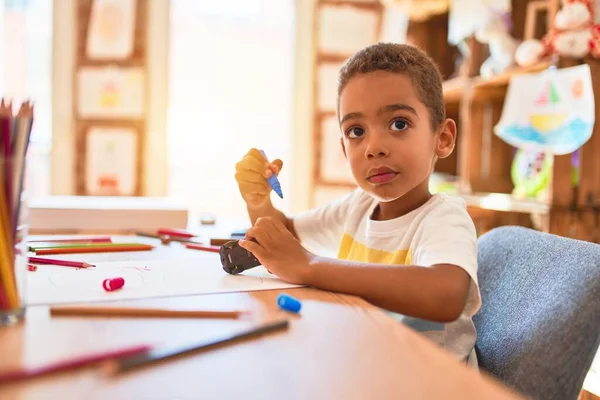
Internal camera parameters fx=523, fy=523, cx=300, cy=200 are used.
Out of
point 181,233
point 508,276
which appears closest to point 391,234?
point 508,276

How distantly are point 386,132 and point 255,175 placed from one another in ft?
0.84

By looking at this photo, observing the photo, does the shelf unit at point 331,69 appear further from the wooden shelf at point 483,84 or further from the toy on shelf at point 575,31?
the toy on shelf at point 575,31

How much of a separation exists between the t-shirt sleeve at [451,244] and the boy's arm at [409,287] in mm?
15

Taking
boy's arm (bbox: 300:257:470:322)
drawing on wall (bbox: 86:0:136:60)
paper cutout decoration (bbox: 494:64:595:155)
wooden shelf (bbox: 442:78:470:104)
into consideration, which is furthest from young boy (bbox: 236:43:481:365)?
drawing on wall (bbox: 86:0:136:60)

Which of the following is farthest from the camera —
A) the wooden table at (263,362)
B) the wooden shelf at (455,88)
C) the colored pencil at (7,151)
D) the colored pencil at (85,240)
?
the wooden shelf at (455,88)

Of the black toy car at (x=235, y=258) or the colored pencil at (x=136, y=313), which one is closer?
the colored pencil at (x=136, y=313)

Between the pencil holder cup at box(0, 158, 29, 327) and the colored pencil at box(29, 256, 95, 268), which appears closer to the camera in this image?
the pencil holder cup at box(0, 158, 29, 327)

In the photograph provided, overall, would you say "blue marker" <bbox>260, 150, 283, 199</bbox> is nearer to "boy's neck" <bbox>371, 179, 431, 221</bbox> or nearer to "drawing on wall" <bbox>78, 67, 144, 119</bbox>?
"boy's neck" <bbox>371, 179, 431, 221</bbox>

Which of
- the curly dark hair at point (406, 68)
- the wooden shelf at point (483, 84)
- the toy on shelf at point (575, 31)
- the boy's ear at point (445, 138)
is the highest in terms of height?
the toy on shelf at point (575, 31)

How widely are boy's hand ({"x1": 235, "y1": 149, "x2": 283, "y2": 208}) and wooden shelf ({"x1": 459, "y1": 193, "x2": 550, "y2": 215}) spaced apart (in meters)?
0.96

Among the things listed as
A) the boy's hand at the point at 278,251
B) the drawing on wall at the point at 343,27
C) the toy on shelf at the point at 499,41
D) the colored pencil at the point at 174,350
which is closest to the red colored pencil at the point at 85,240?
the boy's hand at the point at 278,251

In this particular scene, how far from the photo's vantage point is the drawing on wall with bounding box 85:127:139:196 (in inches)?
109

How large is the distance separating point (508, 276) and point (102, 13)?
262 centimetres

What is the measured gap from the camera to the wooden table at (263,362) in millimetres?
319
